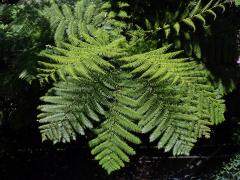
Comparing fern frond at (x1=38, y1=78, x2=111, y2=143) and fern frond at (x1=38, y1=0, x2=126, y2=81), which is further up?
fern frond at (x1=38, y1=0, x2=126, y2=81)

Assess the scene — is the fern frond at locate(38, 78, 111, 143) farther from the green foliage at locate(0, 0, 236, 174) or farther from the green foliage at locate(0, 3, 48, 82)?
the green foliage at locate(0, 3, 48, 82)

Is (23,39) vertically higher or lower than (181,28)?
higher

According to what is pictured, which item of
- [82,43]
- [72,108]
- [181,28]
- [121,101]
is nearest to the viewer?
[72,108]

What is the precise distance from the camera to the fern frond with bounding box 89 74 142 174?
222cm

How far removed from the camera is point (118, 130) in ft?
7.53

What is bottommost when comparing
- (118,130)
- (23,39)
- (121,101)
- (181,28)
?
(118,130)

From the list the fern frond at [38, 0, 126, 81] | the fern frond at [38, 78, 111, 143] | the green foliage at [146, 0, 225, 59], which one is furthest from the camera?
the green foliage at [146, 0, 225, 59]

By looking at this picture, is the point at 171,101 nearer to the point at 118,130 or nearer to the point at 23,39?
the point at 118,130

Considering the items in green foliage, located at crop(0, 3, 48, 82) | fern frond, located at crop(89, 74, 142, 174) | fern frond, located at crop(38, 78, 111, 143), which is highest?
green foliage, located at crop(0, 3, 48, 82)

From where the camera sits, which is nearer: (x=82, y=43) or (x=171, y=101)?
(x=171, y=101)

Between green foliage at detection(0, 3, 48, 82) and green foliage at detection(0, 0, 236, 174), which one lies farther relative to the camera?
green foliage at detection(0, 3, 48, 82)

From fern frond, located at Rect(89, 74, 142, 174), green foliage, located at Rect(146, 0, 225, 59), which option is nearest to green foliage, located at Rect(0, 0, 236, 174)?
fern frond, located at Rect(89, 74, 142, 174)

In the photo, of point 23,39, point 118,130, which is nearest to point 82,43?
point 118,130

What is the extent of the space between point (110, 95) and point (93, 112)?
0.14 meters
